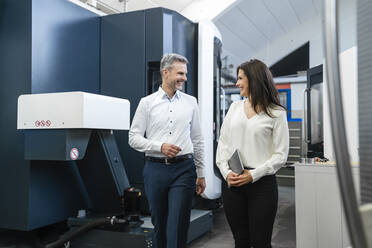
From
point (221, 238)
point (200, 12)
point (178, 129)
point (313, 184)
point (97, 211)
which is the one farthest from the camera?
point (200, 12)

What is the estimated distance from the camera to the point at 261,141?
169 cm

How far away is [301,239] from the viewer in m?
2.29

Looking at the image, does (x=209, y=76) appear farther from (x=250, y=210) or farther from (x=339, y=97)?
(x=339, y=97)

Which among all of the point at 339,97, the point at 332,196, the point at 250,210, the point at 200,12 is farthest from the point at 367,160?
the point at 200,12

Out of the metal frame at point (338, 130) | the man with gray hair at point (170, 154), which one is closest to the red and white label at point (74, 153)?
the man with gray hair at point (170, 154)

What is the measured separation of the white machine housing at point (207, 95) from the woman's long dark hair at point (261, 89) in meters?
2.01

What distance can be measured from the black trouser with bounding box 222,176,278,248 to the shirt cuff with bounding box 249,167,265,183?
48 mm

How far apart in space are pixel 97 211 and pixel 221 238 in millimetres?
1233

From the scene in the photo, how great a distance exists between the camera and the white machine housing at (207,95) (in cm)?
381

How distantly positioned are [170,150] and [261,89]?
610 mm

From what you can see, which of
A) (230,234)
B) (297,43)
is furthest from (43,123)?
(297,43)

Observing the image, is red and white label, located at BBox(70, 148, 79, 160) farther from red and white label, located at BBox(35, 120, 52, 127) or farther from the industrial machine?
red and white label, located at BBox(35, 120, 52, 127)

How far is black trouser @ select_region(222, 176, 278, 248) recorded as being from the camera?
5.30ft

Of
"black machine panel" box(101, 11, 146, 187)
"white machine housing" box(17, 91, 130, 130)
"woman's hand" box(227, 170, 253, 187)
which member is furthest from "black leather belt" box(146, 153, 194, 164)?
"black machine panel" box(101, 11, 146, 187)
